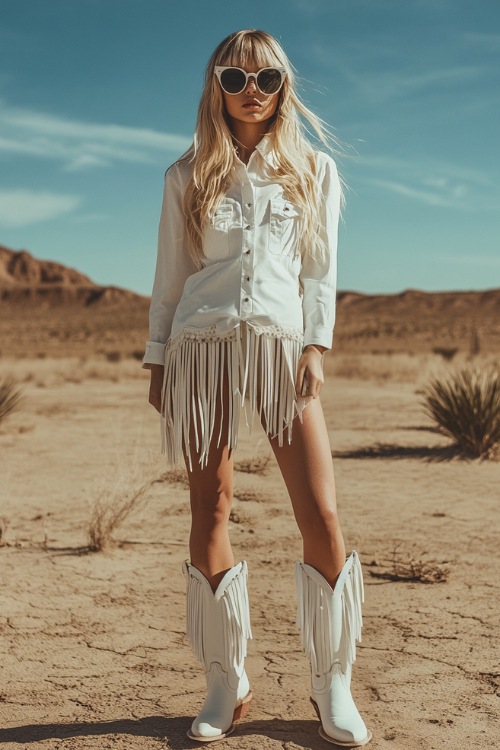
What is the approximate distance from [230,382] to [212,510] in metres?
0.41

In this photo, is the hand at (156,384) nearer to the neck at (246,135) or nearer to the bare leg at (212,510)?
the bare leg at (212,510)

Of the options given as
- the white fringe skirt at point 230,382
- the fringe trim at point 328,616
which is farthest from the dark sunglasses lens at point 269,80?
the fringe trim at point 328,616

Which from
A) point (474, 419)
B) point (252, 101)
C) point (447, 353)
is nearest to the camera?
point (252, 101)

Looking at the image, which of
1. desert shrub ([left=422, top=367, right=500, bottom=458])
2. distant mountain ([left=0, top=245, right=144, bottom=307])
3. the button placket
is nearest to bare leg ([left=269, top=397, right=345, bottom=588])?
the button placket

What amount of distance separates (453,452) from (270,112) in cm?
630

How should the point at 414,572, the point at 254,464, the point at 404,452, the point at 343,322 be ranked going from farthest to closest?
the point at 343,322 < the point at 404,452 < the point at 254,464 < the point at 414,572

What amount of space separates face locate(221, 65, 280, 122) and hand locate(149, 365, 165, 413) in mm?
Result: 808

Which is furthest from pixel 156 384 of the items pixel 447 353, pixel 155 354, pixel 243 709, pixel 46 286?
pixel 46 286

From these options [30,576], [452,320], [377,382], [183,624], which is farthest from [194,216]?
[452,320]

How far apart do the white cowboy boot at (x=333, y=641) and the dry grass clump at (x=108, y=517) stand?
2451mm

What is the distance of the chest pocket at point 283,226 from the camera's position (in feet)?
8.46

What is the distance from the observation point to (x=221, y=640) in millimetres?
2703

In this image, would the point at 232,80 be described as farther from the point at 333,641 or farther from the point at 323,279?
the point at 333,641

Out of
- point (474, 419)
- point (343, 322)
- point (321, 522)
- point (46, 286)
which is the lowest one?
Answer: point (321, 522)
